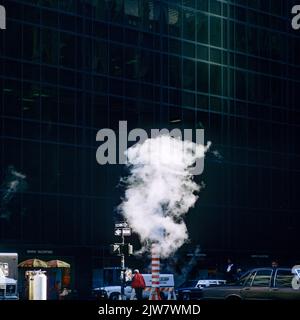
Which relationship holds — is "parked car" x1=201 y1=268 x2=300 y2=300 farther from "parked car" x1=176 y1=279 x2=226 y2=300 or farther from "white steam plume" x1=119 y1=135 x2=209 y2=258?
"white steam plume" x1=119 y1=135 x2=209 y2=258

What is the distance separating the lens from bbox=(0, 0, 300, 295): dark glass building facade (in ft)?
175

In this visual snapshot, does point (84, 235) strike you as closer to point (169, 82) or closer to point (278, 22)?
point (169, 82)

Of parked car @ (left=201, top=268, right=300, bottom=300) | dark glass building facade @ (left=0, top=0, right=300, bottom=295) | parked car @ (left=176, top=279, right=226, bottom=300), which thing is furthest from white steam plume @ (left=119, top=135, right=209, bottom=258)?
parked car @ (left=201, top=268, right=300, bottom=300)

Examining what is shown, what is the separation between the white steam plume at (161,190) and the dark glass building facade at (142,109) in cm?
114

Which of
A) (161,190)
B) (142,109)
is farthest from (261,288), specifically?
(142,109)

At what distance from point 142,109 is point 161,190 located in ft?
24.9

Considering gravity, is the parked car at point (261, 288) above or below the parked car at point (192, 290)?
above

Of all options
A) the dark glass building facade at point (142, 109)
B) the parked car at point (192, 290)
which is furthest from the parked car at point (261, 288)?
the dark glass building facade at point (142, 109)

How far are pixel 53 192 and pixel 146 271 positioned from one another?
8.87 meters

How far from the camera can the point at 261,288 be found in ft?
86.6

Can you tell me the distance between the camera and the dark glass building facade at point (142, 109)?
5338cm

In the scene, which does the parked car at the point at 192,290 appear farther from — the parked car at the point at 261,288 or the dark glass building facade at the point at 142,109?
the parked car at the point at 261,288
